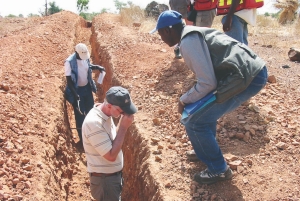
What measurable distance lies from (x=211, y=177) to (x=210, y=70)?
1094 millimetres

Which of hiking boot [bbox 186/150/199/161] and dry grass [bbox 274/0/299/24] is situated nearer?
hiking boot [bbox 186/150/199/161]

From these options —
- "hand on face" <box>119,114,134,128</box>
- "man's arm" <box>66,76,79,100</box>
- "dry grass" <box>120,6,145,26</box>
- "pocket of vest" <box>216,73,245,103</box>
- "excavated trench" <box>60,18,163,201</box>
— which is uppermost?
"dry grass" <box>120,6,145,26</box>

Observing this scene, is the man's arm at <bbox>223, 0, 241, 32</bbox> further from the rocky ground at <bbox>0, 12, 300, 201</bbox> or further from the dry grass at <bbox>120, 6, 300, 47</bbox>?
the dry grass at <bbox>120, 6, 300, 47</bbox>

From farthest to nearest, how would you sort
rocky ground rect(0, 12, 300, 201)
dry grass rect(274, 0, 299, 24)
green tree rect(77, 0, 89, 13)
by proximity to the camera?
1. green tree rect(77, 0, 89, 13)
2. dry grass rect(274, 0, 299, 24)
3. rocky ground rect(0, 12, 300, 201)

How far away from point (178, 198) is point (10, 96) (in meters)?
3.09

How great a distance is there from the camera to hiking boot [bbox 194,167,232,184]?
127 inches

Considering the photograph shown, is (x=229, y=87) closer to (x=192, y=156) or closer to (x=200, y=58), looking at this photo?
(x=200, y=58)

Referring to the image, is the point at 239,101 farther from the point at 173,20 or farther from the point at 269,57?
the point at 269,57

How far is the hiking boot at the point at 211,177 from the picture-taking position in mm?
3227

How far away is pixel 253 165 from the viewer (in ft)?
11.5

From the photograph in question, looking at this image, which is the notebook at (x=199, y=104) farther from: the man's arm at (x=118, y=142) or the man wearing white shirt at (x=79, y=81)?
the man wearing white shirt at (x=79, y=81)

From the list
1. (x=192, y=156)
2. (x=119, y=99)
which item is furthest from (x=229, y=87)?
(x=192, y=156)

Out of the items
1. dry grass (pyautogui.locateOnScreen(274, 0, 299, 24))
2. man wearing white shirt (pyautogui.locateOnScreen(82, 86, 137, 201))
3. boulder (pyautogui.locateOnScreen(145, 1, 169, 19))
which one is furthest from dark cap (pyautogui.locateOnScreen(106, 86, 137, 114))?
boulder (pyautogui.locateOnScreen(145, 1, 169, 19))

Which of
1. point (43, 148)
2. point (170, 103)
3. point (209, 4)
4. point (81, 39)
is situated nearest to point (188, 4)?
point (209, 4)
